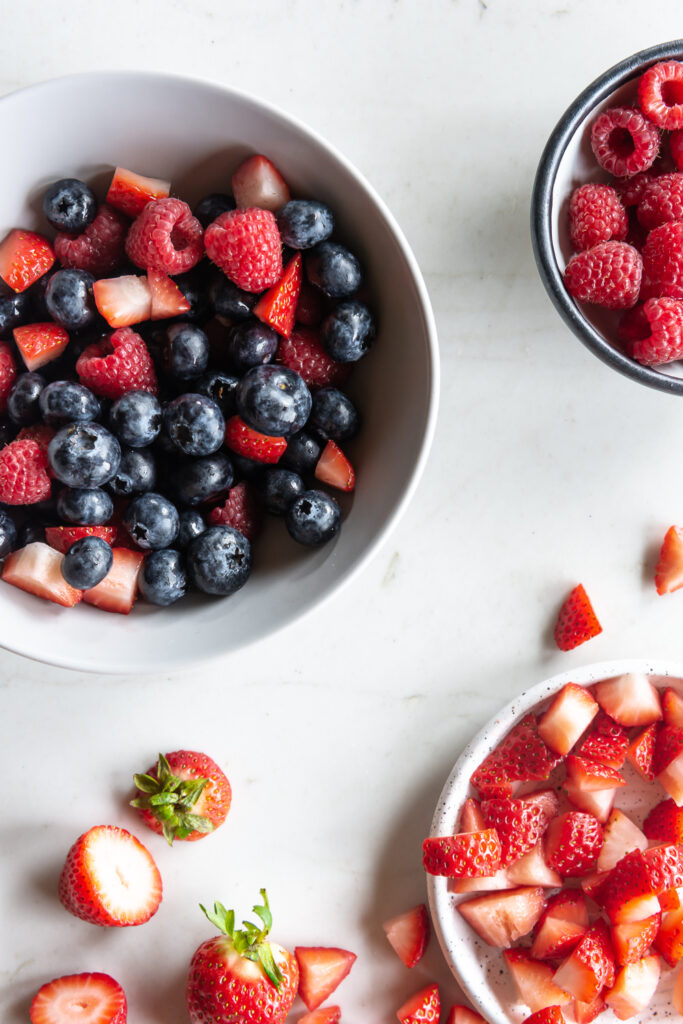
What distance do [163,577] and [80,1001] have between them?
0.67 metres

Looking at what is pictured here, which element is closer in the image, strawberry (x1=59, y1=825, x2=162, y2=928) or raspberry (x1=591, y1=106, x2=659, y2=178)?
raspberry (x1=591, y1=106, x2=659, y2=178)

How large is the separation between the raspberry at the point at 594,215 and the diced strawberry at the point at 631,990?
3.30 feet

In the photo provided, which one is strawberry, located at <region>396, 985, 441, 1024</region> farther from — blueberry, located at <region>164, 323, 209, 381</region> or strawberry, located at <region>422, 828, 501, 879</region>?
blueberry, located at <region>164, 323, 209, 381</region>

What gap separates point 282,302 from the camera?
3.32 feet

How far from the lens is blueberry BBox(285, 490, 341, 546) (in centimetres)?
100

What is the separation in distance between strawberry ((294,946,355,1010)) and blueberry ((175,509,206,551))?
2.13ft

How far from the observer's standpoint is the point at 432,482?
1.23 metres

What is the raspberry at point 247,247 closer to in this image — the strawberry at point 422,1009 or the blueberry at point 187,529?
the blueberry at point 187,529

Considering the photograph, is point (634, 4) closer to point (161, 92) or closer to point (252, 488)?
point (161, 92)

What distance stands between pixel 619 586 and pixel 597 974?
0.54 m

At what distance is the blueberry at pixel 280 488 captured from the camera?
103 cm

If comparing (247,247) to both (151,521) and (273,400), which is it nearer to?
(273,400)

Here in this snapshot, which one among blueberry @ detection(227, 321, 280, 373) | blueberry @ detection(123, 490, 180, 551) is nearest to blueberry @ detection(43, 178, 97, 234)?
blueberry @ detection(227, 321, 280, 373)

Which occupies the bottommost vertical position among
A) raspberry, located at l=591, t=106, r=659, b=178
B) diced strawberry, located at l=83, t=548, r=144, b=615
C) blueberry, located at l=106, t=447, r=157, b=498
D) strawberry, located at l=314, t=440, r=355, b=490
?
diced strawberry, located at l=83, t=548, r=144, b=615
